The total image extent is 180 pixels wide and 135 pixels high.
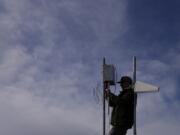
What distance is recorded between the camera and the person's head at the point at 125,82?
39.7ft

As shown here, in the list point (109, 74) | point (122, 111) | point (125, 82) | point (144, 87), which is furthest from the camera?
point (109, 74)

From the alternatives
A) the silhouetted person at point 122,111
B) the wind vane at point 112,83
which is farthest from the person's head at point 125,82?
the wind vane at point 112,83

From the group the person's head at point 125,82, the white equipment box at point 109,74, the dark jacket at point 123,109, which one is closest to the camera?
the dark jacket at point 123,109

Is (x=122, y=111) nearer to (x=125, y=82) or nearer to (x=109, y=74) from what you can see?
(x=125, y=82)

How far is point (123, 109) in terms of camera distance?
11.9 meters

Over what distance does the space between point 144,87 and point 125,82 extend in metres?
0.56

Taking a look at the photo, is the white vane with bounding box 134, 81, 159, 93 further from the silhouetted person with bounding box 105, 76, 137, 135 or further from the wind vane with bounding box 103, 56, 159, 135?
the silhouetted person with bounding box 105, 76, 137, 135

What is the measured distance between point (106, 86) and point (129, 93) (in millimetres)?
1277

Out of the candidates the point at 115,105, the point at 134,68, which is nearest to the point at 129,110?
the point at 115,105

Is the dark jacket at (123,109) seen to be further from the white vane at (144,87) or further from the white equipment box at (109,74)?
the white equipment box at (109,74)

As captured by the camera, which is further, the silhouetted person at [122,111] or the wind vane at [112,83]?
the wind vane at [112,83]

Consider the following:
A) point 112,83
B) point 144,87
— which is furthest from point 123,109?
point 112,83

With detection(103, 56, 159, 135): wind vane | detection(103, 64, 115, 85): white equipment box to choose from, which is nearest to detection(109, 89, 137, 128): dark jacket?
detection(103, 56, 159, 135): wind vane

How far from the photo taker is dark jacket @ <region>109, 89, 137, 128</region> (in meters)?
11.9
